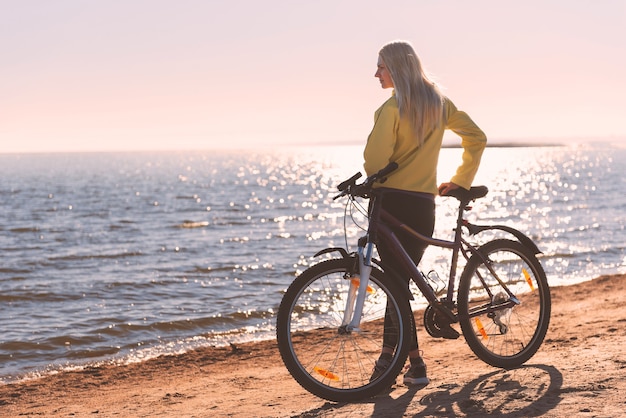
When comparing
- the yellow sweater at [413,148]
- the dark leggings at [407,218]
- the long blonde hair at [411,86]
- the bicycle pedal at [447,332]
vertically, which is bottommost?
the bicycle pedal at [447,332]

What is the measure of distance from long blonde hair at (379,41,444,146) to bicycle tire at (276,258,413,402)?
40.1 inches

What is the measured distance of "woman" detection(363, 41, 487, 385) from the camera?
177 inches

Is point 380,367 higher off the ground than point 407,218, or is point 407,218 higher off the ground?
point 407,218

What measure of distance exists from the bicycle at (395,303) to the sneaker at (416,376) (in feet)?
0.94

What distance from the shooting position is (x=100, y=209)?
148 ft

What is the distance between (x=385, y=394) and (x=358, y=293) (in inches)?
29.8

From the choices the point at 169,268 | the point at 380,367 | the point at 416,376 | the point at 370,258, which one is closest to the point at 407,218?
the point at 370,258

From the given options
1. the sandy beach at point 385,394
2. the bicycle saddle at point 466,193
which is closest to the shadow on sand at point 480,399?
the sandy beach at point 385,394

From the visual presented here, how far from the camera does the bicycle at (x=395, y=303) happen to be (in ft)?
14.8

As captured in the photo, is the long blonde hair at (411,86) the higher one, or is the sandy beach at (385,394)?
the long blonde hair at (411,86)

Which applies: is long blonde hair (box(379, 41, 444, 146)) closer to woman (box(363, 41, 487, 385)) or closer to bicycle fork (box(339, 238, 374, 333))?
woman (box(363, 41, 487, 385))

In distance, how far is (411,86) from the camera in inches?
177

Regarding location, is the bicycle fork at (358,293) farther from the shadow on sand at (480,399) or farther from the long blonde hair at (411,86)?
the long blonde hair at (411,86)

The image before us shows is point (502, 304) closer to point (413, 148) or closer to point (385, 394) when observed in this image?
point (385, 394)
